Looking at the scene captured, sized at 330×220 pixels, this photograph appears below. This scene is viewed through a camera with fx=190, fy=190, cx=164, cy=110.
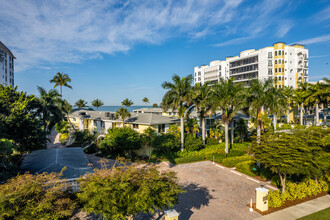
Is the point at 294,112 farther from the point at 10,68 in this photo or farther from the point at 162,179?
the point at 10,68

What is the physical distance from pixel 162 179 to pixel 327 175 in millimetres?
14945

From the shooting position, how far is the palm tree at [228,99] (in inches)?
972

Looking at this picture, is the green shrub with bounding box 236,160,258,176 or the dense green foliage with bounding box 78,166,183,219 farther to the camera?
the green shrub with bounding box 236,160,258,176

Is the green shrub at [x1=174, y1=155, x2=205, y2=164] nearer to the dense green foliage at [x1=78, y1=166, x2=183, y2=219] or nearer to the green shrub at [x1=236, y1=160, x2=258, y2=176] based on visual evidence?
the green shrub at [x1=236, y1=160, x2=258, y2=176]

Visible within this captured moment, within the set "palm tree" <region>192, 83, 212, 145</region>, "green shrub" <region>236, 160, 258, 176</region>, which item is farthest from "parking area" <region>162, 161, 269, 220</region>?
"palm tree" <region>192, 83, 212, 145</region>

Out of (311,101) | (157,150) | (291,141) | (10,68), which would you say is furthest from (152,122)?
(10,68)

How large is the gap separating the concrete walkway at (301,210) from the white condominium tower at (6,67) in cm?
8092

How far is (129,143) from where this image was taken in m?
25.9

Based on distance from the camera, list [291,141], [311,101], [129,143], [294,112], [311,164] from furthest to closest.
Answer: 1. [294,112]
2. [311,101]
3. [129,143]
4. [291,141]
5. [311,164]

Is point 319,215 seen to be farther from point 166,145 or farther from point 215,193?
point 166,145

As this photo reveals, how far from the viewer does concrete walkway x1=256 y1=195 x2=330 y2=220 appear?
39.1ft

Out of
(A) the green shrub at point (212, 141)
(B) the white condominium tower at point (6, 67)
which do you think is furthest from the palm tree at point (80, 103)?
(A) the green shrub at point (212, 141)

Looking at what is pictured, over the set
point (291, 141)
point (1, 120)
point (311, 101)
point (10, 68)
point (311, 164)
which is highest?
point (10, 68)

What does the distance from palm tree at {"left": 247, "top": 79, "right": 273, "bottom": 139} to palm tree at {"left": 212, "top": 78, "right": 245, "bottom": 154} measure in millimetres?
1231
